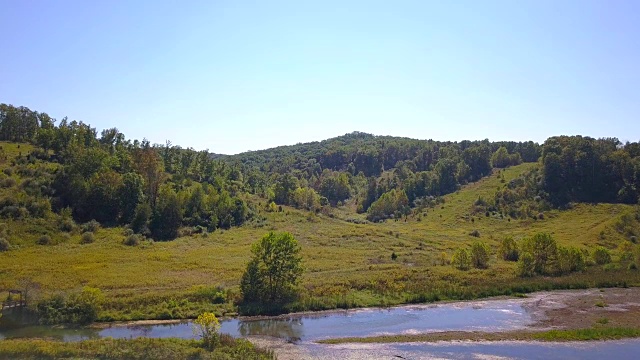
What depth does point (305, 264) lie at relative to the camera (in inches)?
3280

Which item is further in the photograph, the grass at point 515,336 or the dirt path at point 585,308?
the dirt path at point 585,308

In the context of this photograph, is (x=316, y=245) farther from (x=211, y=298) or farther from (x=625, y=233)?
(x=625, y=233)

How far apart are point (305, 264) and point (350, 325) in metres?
30.0

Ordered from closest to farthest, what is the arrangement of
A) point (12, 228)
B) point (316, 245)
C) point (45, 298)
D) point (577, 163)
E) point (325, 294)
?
1. point (45, 298)
2. point (325, 294)
3. point (12, 228)
4. point (316, 245)
5. point (577, 163)

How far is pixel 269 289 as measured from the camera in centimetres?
6028

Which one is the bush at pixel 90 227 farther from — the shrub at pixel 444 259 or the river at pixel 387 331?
the shrub at pixel 444 259

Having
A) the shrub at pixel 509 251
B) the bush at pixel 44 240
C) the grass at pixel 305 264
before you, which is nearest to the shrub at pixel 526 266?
the grass at pixel 305 264

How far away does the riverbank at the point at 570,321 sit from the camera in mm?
48594

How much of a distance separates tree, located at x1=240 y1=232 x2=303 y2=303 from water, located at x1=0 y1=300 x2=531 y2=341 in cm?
477

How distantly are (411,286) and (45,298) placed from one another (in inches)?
1838

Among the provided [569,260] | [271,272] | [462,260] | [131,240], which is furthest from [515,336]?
[131,240]

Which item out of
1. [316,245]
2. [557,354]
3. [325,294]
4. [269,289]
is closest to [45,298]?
[269,289]

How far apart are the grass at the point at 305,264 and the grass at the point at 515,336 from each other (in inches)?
517

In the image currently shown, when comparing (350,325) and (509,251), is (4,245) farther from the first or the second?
(509,251)
